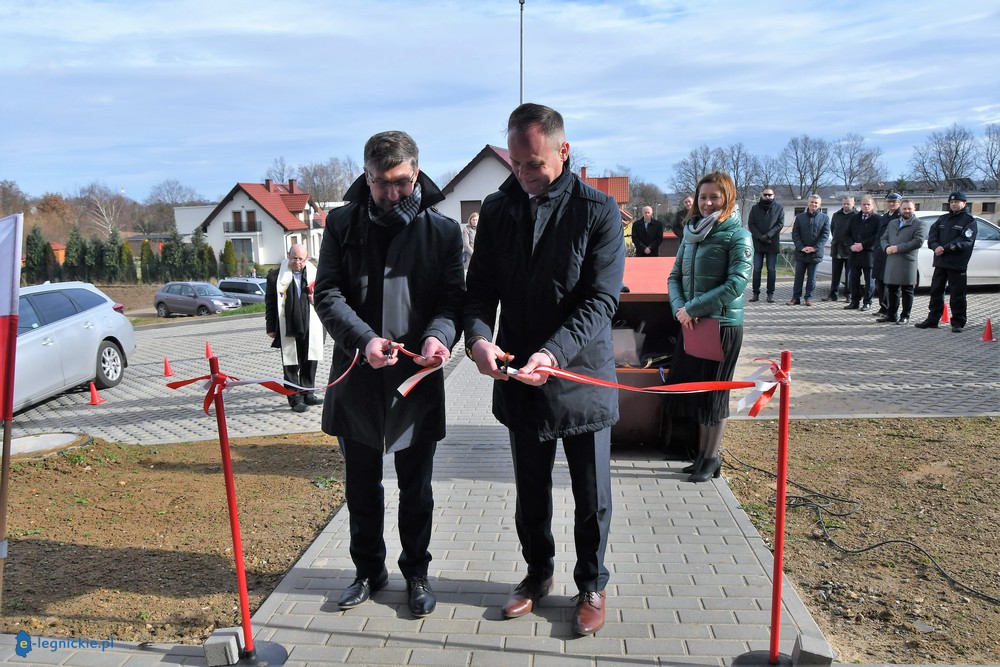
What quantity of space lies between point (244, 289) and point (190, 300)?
236 inches

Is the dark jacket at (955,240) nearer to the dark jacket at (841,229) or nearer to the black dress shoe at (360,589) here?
the dark jacket at (841,229)

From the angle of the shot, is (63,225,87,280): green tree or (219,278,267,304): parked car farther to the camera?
(63,225,87,280): green tree

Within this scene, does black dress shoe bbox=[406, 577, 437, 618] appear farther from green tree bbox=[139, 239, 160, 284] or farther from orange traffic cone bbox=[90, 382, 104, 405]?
green tree bbox=[139, 239, 160, 284]

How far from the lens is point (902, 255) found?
41.8 feet

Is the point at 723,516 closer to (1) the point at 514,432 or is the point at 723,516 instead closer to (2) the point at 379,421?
(1) the point at 514,432

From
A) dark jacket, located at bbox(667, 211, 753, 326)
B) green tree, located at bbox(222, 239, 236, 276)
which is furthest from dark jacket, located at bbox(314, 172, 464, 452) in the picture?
green tree, located at bbox(222, 239, 236, 276)

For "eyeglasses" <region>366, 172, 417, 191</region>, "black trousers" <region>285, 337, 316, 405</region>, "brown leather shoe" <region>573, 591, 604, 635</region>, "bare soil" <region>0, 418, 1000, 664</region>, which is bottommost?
"bare soil" <region>0, 418, 1000, 664</region>

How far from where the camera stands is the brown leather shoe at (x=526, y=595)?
3.64 m

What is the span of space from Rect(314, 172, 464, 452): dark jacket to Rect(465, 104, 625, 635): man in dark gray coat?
181 mm

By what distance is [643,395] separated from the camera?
6.14 metres

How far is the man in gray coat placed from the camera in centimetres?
1265

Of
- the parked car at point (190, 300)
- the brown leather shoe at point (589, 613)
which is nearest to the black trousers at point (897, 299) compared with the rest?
the brown leather shoe at point (589, 613)

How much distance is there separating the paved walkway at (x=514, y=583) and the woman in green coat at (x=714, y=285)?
556 mm

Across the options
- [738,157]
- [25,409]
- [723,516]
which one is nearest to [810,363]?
[723,516]
